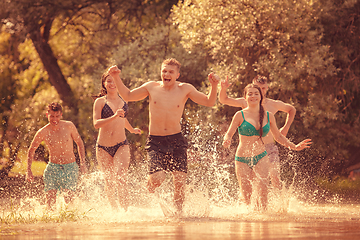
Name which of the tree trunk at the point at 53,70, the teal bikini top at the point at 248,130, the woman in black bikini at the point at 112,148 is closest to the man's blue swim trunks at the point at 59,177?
the woman in black bikini at the point at 112,148

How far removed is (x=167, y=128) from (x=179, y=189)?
2.51 ft

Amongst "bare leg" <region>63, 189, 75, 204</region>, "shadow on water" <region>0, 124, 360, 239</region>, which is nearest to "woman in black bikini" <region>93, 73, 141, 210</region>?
"shadow on water" <region>0, 124, 360, 239</region>

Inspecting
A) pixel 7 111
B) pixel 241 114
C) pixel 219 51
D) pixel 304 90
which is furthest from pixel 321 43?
pixel 7 111

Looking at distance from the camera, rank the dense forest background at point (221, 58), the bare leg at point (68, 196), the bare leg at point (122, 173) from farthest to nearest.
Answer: the dense forest background at point (221, 58) → the bare leg at point (68, 196) → the bare leg at point (122, 173)

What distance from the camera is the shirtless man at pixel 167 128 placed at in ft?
23.3

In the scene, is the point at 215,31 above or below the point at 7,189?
above

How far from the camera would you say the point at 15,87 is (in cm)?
1870

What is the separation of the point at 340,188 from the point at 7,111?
33.5 feet

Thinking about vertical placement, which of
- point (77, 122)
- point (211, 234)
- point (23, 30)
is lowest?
point (211, 234)

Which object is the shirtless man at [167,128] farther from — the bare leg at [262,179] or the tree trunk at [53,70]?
the tree trunk at [53,70]

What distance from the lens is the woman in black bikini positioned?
7.60 metres

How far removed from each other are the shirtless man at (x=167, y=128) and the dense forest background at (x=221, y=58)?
4.92 m

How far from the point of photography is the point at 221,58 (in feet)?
42.7

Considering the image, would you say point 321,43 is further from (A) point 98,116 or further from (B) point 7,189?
(B) point 7,189
